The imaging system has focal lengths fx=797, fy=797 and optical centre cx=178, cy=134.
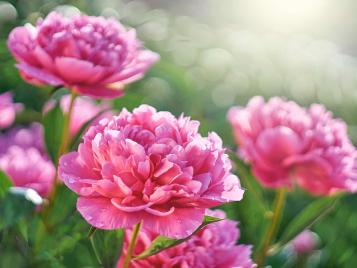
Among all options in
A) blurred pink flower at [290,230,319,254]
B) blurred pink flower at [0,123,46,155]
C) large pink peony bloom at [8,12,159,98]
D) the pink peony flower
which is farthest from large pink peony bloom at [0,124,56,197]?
blurred pink flower at [290,230,319,254]

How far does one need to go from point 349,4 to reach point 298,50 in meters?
3.56

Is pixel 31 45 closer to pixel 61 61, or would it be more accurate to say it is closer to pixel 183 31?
pixel 61 61

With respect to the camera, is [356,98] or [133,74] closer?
[133,74]

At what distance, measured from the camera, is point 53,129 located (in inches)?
33.3

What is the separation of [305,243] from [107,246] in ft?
1.91

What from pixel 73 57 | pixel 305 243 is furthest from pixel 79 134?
pixel 305 243

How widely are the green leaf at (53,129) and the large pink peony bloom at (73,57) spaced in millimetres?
95

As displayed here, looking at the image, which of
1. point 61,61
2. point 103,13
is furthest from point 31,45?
point 103,13

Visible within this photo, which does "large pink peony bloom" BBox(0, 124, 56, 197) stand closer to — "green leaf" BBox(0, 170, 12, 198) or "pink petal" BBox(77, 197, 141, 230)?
"green leaf" BBox(0, 170, 12, 198)

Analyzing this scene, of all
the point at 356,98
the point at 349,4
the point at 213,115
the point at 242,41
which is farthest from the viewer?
the point at 349,4

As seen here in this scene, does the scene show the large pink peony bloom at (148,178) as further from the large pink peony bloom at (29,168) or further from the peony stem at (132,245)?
the large pink peony bloom at (29,168)

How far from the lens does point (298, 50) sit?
1842mm

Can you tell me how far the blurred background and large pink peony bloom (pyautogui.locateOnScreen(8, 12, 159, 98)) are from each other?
0.19 meters

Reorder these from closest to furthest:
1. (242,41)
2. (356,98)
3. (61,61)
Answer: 1. (61,61)
2. (356,98)
3. (242,41)
